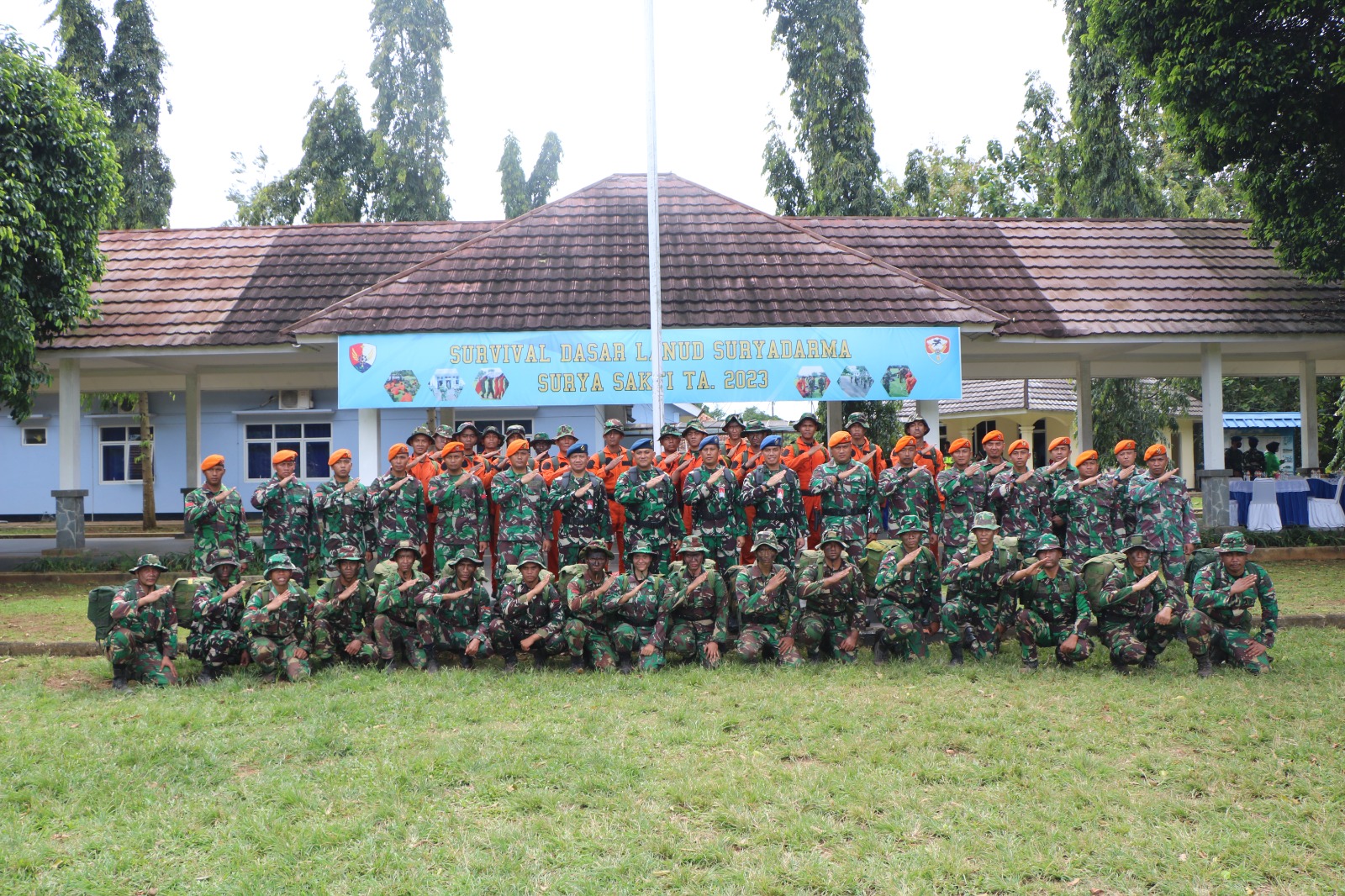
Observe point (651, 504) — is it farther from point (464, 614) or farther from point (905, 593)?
point (905, 593)

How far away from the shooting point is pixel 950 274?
1452 centimetres

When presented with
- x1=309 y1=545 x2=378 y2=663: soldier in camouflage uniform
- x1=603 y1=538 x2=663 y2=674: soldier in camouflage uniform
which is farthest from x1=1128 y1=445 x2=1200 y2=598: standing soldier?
x1=309 y1=545 x2=378 y2=663: soldier in camouflage uniform

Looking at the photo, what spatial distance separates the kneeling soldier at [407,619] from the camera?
7691 mm

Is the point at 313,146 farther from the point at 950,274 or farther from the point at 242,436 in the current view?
the point at 950,274

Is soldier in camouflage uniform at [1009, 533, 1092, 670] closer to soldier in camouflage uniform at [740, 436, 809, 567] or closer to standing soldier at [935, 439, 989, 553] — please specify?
standing soldier at [935, 439, 989, 553]

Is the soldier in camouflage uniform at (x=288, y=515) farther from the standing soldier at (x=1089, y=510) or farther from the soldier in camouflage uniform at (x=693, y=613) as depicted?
the standing soldier at (x=1089, y=510)

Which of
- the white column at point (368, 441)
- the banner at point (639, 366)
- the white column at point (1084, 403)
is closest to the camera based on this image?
the banner at point (639, 366)

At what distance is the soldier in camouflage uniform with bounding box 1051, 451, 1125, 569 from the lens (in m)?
8.91

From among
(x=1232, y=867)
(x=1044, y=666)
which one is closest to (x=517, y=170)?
(x=1044, y=666)

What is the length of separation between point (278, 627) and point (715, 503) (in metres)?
3.65

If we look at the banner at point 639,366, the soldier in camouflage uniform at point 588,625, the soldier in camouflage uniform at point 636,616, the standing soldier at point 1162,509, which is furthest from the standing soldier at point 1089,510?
the soldier in camouflage uniform at point 588,625

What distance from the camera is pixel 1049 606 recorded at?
7.38 meters

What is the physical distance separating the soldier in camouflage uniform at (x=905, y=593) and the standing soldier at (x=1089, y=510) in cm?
171

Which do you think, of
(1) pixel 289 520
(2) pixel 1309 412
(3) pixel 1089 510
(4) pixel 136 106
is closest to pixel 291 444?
(4) pixel 136 106
